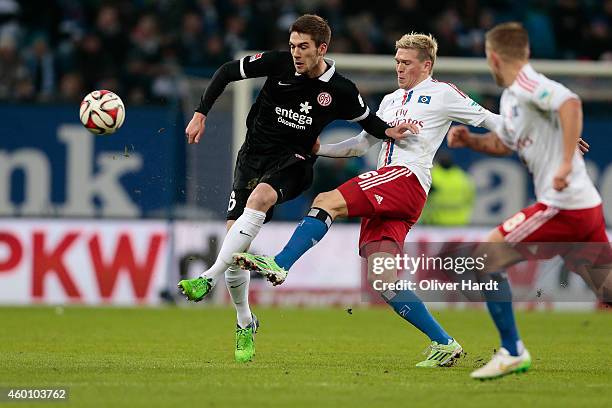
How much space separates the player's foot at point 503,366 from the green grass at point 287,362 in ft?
0.38

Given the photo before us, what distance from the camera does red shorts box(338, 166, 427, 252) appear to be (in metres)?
9.13

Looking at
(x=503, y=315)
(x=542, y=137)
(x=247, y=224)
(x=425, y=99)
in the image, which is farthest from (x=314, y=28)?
(x=503, y=315)

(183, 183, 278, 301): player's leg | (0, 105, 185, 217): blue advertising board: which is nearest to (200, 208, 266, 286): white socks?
(183, 183, 278, 301): player's leg

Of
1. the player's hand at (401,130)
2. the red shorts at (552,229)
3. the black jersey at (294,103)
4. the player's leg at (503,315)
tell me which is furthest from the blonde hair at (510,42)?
the black jersey at (294,103)

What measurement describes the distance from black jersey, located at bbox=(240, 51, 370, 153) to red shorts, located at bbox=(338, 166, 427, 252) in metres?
0.58

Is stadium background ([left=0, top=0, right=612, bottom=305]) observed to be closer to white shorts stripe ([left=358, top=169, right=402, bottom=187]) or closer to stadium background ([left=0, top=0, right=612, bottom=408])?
stadium background ([left=0, top=0, right=612, bottom=408])

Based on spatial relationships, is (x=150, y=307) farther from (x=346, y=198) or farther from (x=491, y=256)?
(x=491, y=256)

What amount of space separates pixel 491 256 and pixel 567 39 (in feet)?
49.0

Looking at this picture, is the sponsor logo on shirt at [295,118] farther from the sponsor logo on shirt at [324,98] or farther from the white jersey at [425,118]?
the white jersey at [425,118]

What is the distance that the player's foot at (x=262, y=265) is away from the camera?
27.2 ft

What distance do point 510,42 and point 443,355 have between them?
2740 millimetres

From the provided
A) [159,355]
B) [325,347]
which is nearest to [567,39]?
[325,347]

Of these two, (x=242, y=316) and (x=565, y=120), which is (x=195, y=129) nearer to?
(x=242, y=316)

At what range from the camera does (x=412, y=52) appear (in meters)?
9.70
